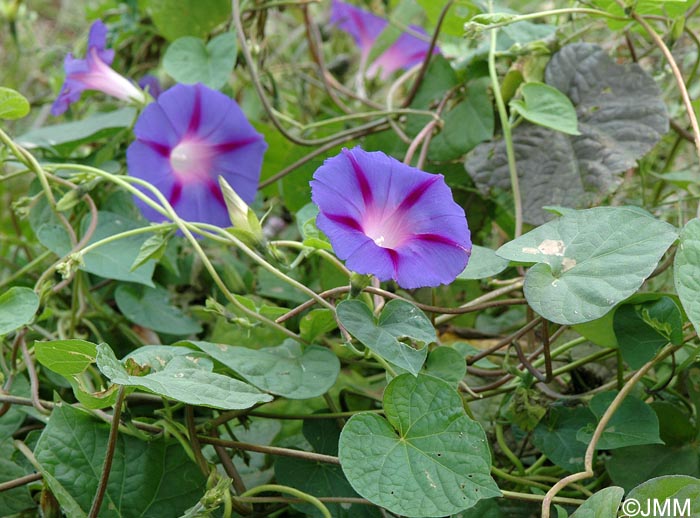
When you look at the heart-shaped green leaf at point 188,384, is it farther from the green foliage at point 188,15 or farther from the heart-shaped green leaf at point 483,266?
the green foliage at point 188,15

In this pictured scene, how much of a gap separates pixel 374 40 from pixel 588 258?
2.99ft

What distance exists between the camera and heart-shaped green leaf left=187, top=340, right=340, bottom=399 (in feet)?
2.21

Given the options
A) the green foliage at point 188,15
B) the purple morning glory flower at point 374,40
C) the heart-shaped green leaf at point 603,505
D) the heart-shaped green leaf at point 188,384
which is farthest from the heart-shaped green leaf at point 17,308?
the purple morning glory flower at point 374,40

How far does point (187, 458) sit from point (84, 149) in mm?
868

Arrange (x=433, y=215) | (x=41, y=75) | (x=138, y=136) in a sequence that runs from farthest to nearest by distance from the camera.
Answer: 1. (x=41, y=75)
2. (x=138, y=136)
3. (x=433, y=215)

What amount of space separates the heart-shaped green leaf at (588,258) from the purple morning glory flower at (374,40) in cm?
77

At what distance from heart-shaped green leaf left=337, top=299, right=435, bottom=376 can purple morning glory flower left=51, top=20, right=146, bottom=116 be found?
22.6 inches

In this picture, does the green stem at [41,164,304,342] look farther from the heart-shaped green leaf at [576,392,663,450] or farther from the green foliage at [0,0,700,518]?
the heart-shaped green leaf at [576,392,663,450]

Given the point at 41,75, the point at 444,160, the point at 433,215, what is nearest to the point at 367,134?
the point at 444,160

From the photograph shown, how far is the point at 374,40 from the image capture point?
1442 mm

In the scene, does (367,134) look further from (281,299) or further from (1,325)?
(1,325)

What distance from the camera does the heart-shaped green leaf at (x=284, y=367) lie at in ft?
2.21

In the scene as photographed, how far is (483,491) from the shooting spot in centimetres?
58

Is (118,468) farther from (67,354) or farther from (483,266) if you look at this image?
(483,266)
